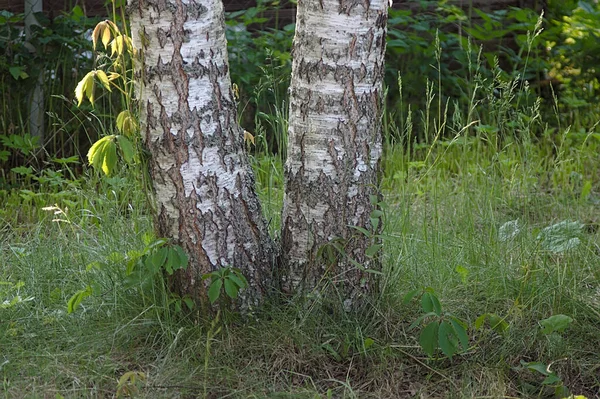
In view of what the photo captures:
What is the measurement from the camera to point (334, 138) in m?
2.57

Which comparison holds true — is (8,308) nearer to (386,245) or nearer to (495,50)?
(386,245)

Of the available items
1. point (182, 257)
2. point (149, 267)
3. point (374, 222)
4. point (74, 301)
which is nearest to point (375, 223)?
point (374, 222)

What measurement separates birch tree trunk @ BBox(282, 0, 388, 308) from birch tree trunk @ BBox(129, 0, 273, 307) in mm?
176

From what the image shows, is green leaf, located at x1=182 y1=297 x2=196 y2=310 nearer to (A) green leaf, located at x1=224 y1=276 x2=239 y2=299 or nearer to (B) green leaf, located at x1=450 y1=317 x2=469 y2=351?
(A) green leaf, located at x1=224 y1=276 x2=239 y2=299

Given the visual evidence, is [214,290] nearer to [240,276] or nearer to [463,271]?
[240,276]

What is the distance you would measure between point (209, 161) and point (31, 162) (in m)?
2.70

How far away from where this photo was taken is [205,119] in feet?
8.21

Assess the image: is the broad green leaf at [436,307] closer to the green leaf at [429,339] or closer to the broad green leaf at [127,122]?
the green leaf at [429,339]

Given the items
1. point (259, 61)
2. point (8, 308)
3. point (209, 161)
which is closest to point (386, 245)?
point (209, 161)

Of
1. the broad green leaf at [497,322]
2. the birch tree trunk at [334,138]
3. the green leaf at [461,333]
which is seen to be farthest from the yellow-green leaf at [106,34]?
the broad green leaf at [497,322]

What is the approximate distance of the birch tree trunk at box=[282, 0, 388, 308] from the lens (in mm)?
2518

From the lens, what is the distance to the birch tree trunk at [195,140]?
8.02 feet

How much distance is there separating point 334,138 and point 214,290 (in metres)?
0.64

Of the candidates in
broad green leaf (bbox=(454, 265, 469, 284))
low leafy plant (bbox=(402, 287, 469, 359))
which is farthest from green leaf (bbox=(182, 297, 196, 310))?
broad green leaf (bbox=(454, 265, 469, 284))
